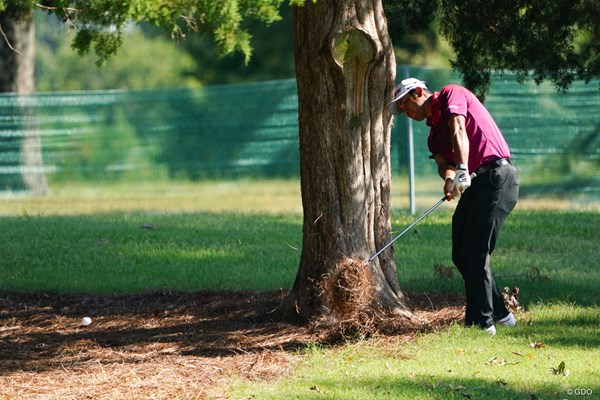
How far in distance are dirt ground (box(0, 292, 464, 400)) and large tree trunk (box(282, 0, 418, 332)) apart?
0.43 metres

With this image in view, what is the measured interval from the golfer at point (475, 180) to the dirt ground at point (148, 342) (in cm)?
48

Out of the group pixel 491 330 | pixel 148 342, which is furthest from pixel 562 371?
pixel 148 342

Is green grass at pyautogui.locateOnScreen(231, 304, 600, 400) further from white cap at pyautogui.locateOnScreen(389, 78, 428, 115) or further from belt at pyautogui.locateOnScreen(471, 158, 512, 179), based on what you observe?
white cap at pyautogui.locateOnScreen(389, 78, 428, 115)

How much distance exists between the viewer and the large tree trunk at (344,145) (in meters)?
7.35

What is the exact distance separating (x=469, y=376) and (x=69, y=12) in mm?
3242

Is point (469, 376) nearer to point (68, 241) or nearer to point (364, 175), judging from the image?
point (364, 175)

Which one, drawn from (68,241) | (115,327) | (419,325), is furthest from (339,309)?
(68,241)

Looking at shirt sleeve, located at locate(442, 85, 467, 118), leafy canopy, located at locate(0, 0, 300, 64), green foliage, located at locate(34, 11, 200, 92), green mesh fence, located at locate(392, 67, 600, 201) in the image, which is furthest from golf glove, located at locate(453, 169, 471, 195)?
green foliage, located at locate(34, 11, 200, 92)

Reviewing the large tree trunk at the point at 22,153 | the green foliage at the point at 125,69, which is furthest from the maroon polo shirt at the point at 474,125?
the green foliage at the point at 125,69

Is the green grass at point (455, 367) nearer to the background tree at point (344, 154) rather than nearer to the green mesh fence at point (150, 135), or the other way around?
the background tree at point (344, 154)

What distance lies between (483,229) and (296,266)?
3.43 m

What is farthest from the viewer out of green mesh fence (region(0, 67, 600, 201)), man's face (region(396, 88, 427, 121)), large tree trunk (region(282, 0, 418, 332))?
green mesh fence (region(0, 67, 600, 201))

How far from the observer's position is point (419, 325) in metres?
7.59

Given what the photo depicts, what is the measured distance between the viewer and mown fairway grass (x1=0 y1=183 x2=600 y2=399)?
20.5 ft
